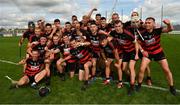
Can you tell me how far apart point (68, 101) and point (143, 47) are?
2.82m

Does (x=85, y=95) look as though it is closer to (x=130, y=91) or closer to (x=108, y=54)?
(x=130, y=91)

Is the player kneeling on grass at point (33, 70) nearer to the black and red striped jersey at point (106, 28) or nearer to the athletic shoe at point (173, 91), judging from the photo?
the black and red striped jersey at point (106, 28)

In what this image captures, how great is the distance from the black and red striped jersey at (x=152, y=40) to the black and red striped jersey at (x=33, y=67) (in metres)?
3.80

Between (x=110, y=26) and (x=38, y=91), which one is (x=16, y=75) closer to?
(x=38, y=91)

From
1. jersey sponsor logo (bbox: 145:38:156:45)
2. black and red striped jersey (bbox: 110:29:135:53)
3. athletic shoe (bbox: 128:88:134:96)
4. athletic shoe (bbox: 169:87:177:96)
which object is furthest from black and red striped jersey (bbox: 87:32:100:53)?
athletic shoe (bbox: 169:87:177:96)

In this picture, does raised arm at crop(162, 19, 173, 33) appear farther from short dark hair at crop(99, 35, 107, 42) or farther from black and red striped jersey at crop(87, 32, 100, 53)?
black and red striped jersey at crop(87, 32, 100, 53)

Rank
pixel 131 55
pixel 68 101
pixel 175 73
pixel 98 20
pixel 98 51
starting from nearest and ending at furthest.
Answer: pixel 68 101, pixel 131 55, pixel 98 51, pixel 98 20, pixel 175 73

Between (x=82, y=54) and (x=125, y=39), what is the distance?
1840mm

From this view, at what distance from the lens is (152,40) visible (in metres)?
9.73

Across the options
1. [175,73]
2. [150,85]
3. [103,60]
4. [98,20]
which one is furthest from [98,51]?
[175,73]

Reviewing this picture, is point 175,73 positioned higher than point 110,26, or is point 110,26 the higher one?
point 110,26

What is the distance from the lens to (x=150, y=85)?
35.0ft

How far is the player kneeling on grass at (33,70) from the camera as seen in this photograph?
11375 mm

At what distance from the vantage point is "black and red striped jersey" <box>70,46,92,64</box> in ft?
37.5
